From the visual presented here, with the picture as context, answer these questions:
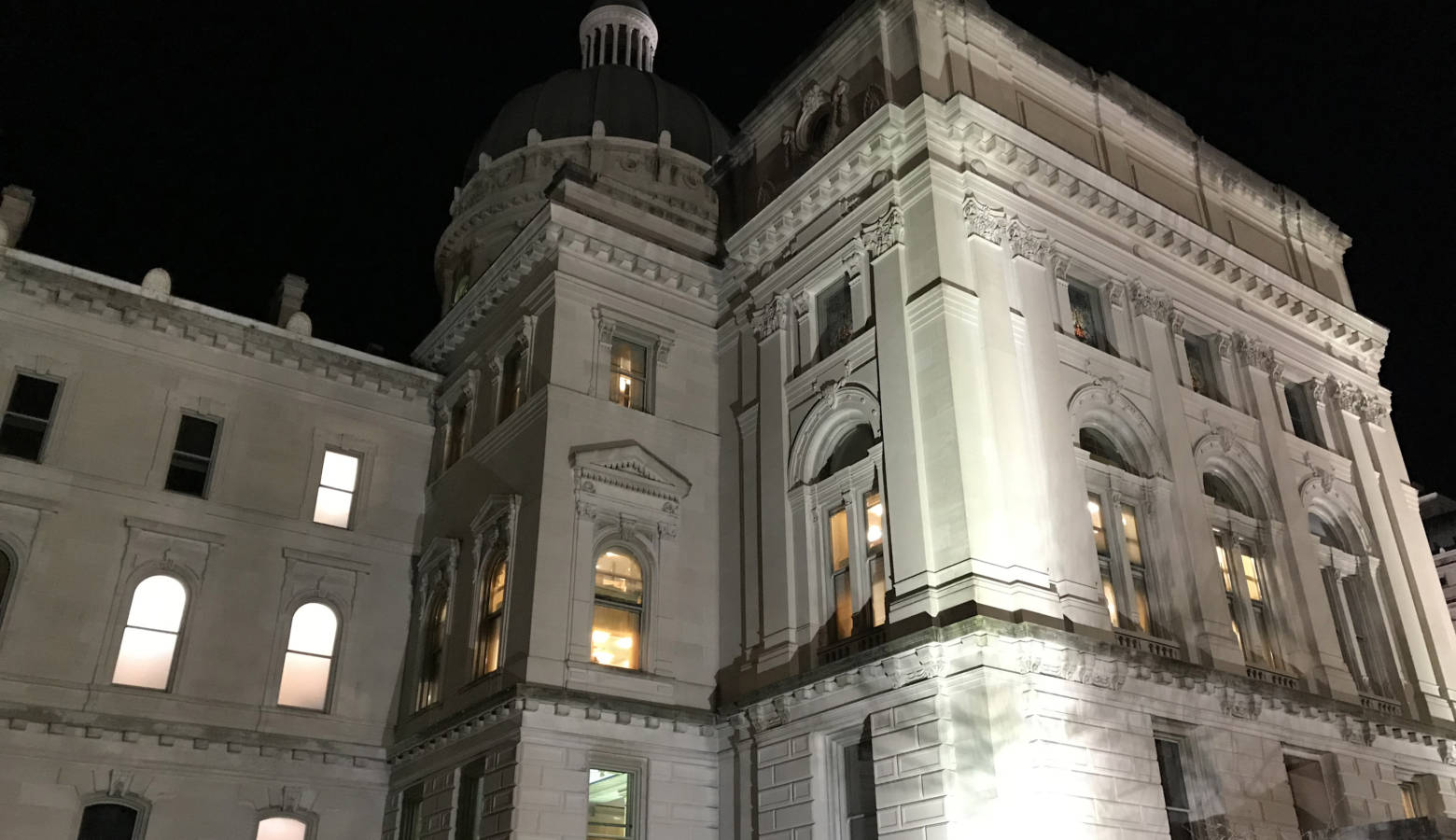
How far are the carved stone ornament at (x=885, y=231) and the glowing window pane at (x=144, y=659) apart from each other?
18922mm

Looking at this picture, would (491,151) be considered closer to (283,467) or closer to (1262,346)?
(283,467)

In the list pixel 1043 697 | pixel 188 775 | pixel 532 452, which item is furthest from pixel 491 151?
pixel 1043 697

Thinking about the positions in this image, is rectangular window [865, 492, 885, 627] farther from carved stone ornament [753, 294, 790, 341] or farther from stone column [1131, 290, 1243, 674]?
stone column [1131, 290, 1243, 674]

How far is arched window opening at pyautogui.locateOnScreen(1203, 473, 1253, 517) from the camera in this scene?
87.4 feet

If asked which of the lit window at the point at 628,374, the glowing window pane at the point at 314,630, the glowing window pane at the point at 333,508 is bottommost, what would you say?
the glowing window pane at the point at 314,630

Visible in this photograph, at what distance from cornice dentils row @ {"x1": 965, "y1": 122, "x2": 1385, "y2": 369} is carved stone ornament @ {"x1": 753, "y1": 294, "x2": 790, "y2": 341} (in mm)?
5773

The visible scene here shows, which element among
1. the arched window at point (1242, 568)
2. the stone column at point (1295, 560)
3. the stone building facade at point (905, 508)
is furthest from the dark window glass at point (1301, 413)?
the arched window at point (1242, 568)

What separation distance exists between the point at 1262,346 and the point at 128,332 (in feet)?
98.4

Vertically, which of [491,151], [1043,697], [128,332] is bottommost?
[1043,697]

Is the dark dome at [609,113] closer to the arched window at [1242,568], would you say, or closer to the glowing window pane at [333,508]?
the glowing window pane at [333,508]

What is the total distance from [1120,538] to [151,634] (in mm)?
22367

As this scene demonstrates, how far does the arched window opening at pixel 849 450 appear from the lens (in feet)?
79.0

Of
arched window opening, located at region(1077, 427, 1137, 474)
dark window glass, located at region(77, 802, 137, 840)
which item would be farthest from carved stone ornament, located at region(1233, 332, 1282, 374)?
dark window glass, located at region(77, 802, 137, 840)

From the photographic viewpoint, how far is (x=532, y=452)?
25.3m
